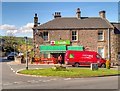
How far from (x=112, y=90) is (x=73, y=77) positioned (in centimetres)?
777

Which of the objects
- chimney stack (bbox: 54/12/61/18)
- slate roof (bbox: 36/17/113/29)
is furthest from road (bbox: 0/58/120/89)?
chimney stack (bbox: 54/12/61/18)

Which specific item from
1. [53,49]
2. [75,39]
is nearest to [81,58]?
[75,39]

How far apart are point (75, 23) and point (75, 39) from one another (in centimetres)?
311

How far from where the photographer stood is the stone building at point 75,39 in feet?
144

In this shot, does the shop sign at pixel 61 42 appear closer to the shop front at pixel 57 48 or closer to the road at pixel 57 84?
the shop front at pixel 57 48

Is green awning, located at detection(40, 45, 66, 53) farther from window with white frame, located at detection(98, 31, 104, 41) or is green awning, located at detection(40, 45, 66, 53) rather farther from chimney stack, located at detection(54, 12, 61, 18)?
chimney stack, located at detection(54, 12, 61, 18)

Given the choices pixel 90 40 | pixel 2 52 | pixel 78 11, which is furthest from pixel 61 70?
pixel 2 52

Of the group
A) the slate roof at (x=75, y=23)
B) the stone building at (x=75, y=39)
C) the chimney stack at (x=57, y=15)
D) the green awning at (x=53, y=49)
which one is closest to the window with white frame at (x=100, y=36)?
the stone building at (x=75, y=39)

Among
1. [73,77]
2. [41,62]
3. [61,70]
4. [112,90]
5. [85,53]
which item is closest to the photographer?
[112,90]

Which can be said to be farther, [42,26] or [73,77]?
[42,26]

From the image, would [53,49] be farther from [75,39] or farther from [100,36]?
[100,36]

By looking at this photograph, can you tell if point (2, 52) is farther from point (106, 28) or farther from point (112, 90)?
point (112, 90)

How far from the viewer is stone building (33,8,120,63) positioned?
43.8 meters

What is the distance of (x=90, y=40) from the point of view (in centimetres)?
4422
